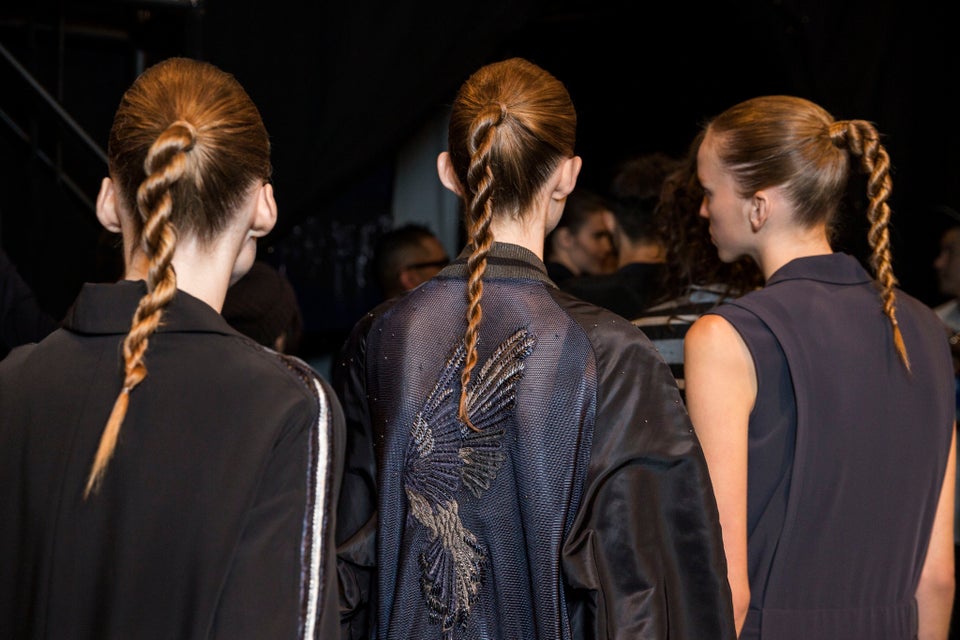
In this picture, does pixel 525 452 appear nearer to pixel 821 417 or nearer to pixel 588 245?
pixel 821 417

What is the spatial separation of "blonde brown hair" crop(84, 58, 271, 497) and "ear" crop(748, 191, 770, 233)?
835mm

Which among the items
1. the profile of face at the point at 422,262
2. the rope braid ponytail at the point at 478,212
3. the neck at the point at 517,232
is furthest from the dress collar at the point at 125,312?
the profile of face at the point at 422,262

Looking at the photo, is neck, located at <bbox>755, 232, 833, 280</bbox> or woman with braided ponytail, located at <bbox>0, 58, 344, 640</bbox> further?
neck, located at <bbox>755, 232, 833, 280</bbox>

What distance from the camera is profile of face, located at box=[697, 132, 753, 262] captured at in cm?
180

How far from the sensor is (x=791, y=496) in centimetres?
161

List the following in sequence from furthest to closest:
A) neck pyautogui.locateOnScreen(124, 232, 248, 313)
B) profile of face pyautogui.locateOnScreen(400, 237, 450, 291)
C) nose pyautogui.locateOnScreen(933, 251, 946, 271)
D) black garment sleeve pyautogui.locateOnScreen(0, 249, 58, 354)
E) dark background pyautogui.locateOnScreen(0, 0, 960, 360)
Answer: nose pyautogui.locateOnScreen(933, 251, 946, 271) → profile of face pyautogui.locateOnScreen(400, 237, 450, 291) → dark background pyautogui.locateOnScreen(0, 0, 960, 360) → black garment sleeve pyautogui.locateOnScreen(0, 249, 58, 354) → neck pyautogui.locateOnScreen(124, 232, 248, 313)

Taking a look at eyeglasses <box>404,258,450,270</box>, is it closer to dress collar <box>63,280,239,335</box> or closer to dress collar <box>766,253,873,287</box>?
dress collar <box>766,253,873,287</box>

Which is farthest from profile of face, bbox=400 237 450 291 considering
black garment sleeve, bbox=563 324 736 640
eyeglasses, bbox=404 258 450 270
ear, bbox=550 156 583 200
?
black garment sleeve, bbox=563 324 736 640

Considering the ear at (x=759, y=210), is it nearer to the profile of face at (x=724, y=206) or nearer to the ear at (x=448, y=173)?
the profile of face at (x=724, y=206)

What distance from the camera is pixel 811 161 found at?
1.74 m

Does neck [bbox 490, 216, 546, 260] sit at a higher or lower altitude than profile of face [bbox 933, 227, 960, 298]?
lower

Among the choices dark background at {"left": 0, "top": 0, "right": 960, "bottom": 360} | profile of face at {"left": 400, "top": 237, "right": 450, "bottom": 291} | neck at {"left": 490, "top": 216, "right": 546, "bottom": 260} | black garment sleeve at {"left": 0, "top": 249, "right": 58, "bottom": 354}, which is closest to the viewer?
neck at {"left": 490, "top": 216, "right": 546, "bottom": 260}

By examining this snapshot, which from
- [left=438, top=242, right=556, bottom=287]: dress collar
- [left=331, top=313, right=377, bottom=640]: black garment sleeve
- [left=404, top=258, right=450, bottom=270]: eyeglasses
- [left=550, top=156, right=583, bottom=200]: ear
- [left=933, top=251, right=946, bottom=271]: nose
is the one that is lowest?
[left=331, top=313, right=377, bottom=640]: black garment sleeve

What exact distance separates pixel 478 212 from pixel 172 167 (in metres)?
0.47
